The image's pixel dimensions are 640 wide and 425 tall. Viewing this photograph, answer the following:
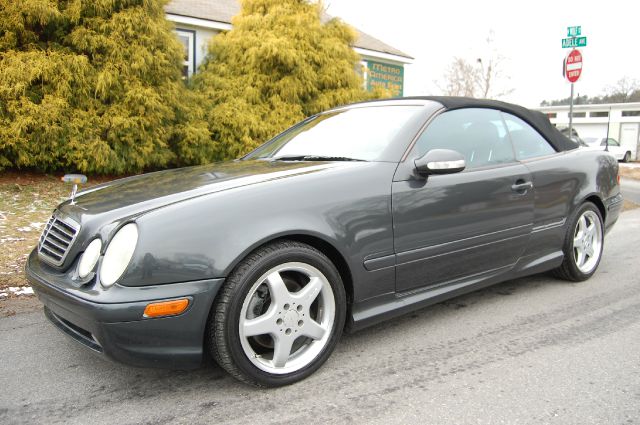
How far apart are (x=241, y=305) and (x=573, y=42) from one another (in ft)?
25.7

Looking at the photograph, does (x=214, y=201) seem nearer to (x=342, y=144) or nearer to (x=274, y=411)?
(x=274, y=411)

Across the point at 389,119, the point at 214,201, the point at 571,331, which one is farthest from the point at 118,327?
the point at 571,331

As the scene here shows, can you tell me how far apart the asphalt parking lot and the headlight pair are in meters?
0.61

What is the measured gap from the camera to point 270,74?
9672 millimetres

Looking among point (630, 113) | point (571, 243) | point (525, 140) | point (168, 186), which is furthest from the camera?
point (630, 113)

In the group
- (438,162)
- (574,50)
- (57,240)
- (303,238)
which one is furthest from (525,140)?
(574,50)

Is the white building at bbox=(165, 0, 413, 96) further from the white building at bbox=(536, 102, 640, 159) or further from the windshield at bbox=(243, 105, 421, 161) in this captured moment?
the white building at bbox=(536, 102, 640, 159)

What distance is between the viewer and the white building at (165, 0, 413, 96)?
11.2 metres

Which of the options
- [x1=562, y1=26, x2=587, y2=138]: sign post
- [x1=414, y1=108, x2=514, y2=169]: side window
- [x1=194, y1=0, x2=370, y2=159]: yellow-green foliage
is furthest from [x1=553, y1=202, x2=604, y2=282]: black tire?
[x1=194, y1=0, x2=370, y2=159]: yellow-green foliage

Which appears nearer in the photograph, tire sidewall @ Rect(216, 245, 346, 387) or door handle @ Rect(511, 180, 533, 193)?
tire sidewall @ Rect(216, 245, 346, 387)

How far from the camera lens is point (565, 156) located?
4027mm

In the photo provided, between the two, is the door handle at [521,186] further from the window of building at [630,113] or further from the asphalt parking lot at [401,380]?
the window of building at [630,113]

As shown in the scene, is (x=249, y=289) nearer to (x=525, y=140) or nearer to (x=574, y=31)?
(x=525, y=140)

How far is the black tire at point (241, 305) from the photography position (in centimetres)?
229
